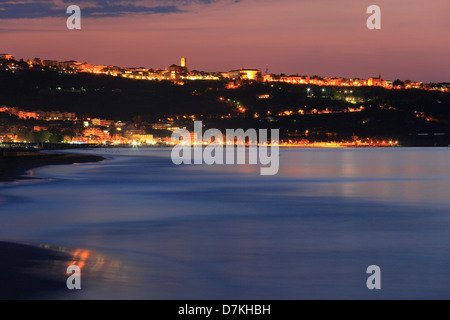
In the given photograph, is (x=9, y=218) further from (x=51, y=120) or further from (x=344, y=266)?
(x=51, y=120)

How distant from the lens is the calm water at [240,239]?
420 inches

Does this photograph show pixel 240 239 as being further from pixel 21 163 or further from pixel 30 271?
pixel 21 163

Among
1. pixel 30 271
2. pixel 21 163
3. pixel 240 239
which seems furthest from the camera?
pixel 21 163

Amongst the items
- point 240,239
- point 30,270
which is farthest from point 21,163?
point 30,270

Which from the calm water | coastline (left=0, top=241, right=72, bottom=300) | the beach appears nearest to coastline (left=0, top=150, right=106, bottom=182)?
the calm water

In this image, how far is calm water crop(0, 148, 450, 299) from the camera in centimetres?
1066

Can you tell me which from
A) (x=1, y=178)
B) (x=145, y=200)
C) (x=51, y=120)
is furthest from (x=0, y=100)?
(x=145, y=200)

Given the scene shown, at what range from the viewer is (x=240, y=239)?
52.0ft

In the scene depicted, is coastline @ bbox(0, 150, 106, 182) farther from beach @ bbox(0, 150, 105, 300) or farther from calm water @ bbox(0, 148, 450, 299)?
beach @ bbox(0, 150, 105, 300)

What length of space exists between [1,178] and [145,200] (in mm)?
13028

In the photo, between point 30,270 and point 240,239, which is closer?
point 30,270

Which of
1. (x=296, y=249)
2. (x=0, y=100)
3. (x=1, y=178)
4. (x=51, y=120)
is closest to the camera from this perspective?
(x=296, y=249)

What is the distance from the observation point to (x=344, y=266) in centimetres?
1241

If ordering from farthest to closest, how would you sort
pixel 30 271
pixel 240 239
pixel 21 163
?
pixel 21 163, pixel 240 239, pixel 30 271
